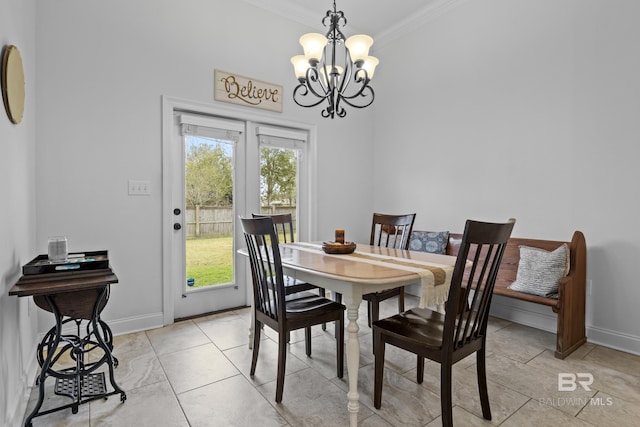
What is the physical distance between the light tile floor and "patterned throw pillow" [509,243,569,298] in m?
0.43

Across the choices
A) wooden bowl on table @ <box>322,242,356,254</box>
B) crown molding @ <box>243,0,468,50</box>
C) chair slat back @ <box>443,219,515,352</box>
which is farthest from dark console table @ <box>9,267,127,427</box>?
crown molding @ <box>243,0,468,50</box>

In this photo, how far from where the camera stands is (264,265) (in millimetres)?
1984

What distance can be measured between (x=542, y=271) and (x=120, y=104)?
3.56 metres

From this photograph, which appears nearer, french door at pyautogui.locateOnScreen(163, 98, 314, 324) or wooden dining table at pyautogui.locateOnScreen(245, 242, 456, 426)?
wooden dining table at pyautogui.locateOnScreen(245, 242, 456, 426)

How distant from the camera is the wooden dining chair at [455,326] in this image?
4.64 ft

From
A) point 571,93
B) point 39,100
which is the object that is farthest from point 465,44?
point 39,100

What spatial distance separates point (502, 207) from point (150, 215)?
316cm

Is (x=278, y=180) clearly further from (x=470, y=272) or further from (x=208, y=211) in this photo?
(x=470, y=272)

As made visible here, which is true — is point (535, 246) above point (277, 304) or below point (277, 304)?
above

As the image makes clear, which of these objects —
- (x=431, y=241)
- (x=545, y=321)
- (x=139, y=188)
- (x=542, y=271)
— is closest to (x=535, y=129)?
(x=542, y=271)

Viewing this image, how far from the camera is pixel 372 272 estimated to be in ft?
5.49

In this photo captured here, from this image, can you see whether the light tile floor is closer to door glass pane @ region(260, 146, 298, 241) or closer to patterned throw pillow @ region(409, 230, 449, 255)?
patterned throw pillow @ region(409, 230, 449, 255)

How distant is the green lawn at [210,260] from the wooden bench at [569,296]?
244 cm

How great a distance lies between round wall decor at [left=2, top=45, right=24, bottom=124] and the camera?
1553 mm
